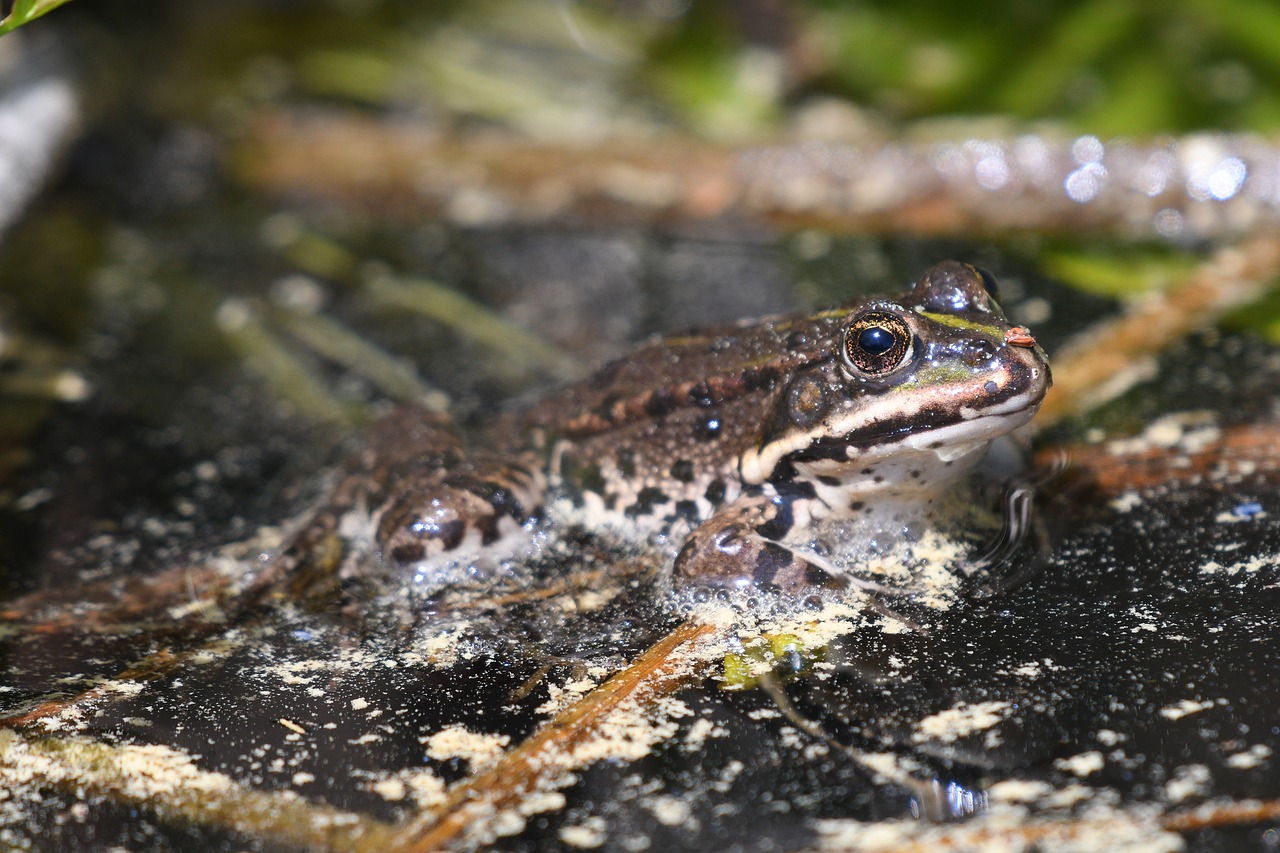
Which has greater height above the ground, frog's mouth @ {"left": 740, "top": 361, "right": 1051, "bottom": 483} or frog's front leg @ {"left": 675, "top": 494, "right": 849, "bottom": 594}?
frog's mouth @ {"left": 740, "top": 361, "right": 1051, "bottom": 483}

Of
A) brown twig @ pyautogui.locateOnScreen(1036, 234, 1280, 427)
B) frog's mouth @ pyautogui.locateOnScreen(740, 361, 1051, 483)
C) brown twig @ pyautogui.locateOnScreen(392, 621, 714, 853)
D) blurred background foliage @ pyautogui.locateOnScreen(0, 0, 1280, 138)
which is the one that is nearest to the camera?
brown twig @ pyautogui.locateOnScreen(392, 621, 714, 853)

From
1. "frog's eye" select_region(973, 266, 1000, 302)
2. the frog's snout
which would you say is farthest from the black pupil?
"frog's eye" select_region(973, 266, 1000, 302)

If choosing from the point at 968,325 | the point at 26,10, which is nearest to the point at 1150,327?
the point at 968,325

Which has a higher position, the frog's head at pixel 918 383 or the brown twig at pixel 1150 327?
the frog's head at pixel 918 383

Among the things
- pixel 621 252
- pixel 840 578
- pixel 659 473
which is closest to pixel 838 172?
pixel 621 252

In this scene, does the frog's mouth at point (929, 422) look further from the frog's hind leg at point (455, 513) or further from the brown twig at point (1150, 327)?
the brown twig at point (1150, 327)

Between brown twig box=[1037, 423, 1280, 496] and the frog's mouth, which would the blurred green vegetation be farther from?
brown twig box=[1037, 423, 1280, 496]

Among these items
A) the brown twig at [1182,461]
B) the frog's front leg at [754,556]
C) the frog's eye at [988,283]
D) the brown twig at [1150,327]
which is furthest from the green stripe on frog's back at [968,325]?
the brown twig at [1150,327]

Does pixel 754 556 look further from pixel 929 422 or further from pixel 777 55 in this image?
pixel 777 55
